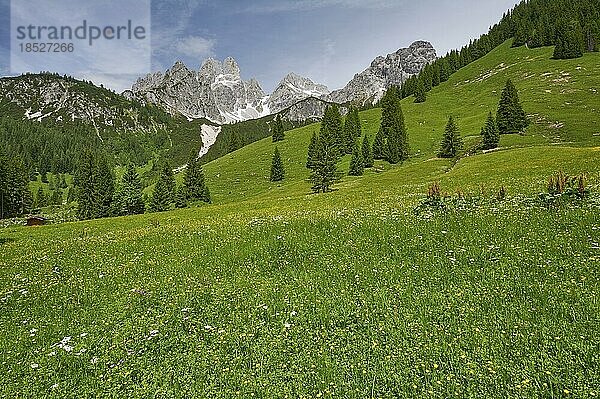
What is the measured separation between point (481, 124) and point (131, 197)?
94517 mm

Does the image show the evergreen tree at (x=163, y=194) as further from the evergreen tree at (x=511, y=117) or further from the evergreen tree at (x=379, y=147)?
the evergreen tree at (x=511, y=117)

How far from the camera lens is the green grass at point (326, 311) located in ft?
27.7

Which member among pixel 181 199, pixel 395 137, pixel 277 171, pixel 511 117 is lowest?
pixel 181 199

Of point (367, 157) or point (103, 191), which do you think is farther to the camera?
point (103, 191)

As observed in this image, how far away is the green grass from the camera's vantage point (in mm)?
8445

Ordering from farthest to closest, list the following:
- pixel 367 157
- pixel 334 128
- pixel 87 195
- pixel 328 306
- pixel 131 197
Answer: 1. pixel 334 128
2. pixel 87 195
3. pixel 367 157
4. pixel 131 197
5. pixel 328 306

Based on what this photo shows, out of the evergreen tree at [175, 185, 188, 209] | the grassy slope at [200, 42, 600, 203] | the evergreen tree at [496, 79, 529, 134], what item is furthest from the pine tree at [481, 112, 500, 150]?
the evergreen tree at [175, 185, 188, 209]

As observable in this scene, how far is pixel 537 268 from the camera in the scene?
12781 millimetres

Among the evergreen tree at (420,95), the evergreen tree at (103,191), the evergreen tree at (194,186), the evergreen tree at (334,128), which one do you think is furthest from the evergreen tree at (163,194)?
the evergreen tree at (420,95)

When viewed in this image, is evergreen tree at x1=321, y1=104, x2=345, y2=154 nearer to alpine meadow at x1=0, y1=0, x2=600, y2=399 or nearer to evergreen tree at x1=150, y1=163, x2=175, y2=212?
evergreen tree at x1=150, y1=163, x2=175, y2=212

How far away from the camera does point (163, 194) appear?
292ft

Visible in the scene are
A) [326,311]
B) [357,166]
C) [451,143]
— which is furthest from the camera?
[357,166]

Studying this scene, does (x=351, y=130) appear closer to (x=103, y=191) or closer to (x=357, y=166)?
(x=357, y=166)

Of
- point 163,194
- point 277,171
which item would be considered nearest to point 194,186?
point 163,194
